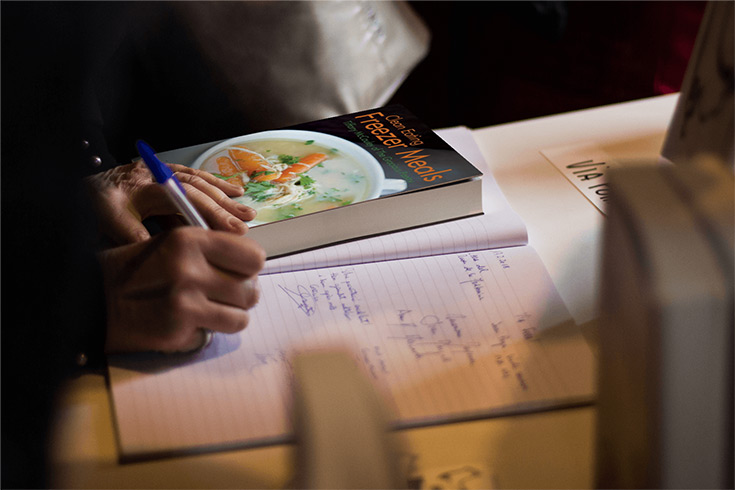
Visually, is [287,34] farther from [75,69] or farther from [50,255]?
[50,255]

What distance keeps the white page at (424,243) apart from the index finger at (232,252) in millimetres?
86

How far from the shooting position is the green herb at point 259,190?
0.48 metres

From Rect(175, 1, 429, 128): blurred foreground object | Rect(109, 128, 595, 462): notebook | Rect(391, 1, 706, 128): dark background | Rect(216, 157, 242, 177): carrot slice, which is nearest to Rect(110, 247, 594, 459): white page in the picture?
Rect(109, 128, 595, 462): notebook

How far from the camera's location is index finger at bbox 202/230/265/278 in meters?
0.38

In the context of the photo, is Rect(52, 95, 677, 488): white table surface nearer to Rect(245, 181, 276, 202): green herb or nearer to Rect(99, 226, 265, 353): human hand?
Rect(99, 226, 265, 353): human hand

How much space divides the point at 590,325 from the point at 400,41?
1.98 ft

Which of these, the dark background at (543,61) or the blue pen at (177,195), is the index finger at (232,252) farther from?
the dark background at (543,61)

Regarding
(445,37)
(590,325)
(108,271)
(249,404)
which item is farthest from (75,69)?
(445,37)

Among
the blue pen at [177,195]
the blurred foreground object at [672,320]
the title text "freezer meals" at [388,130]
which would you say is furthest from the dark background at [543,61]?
the blurred foreground object at [672,320]

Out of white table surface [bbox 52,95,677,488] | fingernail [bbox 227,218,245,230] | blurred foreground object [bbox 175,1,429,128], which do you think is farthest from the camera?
blurred foreground object [bbox 175,1,429,128]

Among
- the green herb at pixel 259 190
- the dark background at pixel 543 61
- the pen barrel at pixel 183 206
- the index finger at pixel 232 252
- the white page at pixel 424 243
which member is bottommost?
the dark background at pixel 543 61

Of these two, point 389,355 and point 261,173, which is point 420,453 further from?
point 261,173

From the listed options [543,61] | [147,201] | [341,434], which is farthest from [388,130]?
[543,61]

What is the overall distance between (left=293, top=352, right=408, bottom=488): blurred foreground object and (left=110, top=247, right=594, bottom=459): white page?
12cm
